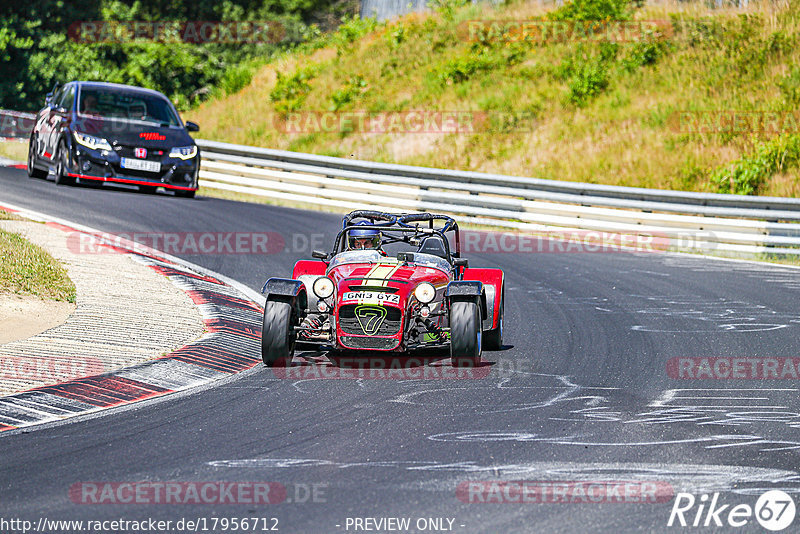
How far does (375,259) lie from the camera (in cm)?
938

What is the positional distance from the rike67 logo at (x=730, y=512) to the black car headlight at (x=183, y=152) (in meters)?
14.0

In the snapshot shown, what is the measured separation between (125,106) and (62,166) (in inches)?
62.2

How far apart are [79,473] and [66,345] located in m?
3.18

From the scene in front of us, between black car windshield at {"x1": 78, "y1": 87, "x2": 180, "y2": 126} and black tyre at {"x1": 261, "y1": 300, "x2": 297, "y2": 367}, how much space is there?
35.8ft

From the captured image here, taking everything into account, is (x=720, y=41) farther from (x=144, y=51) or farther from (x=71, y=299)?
(x=71, y=299)

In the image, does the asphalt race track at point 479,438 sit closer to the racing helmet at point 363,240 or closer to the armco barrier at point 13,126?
the racing helmet at point 363,240

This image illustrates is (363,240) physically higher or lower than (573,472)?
higher

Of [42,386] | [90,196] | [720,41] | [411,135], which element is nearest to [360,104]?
[411,135]

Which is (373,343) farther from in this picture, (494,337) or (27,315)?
(27,315)

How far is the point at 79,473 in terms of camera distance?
560 cm
